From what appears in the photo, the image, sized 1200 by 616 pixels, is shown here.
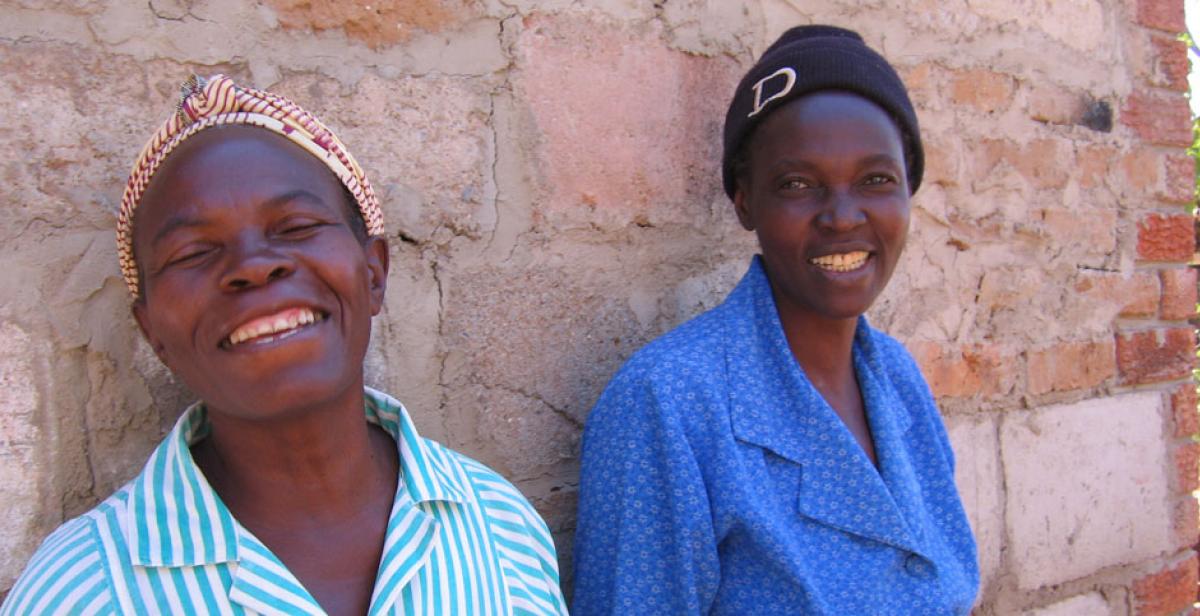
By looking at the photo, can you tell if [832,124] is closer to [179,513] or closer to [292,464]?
[292,464]

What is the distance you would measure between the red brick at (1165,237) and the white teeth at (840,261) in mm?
1625

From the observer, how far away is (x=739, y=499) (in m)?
1.53

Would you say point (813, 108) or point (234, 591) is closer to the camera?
point (234, 591)

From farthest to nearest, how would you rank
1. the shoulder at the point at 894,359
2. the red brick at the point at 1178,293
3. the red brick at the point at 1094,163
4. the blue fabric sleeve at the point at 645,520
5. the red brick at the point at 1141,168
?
the red brick at the point at 1178,293 < the red brick at the point at 1141,168 < the red brick at the point at 1094,163 < the shoulder at the point at 894,359 < the blue fabric sleeve at the point at 645,520

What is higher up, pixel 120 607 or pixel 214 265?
pixel 214 265

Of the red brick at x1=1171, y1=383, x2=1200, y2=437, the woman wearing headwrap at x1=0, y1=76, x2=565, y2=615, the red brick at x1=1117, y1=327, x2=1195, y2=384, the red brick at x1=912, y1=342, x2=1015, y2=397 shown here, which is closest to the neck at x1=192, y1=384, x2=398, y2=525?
the woman wearing headwrap at x1=0, y1=76, x2=565, y2=615

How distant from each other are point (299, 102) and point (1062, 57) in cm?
219

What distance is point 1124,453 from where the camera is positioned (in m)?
2.80

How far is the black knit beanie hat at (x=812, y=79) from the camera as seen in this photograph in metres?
1.73

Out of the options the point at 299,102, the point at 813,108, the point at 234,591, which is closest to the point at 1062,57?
the point at 813,108

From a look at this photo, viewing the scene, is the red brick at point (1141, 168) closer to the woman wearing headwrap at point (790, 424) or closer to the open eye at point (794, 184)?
the woman wearing headwrap at point (790, 424)

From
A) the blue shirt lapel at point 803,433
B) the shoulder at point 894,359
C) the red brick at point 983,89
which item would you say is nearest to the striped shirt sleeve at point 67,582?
the blue shirt lapel at point 803,433

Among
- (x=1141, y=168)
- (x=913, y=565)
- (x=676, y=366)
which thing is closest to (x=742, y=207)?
(x=676, y=366)

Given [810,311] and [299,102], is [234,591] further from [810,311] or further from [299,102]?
[810,311]
